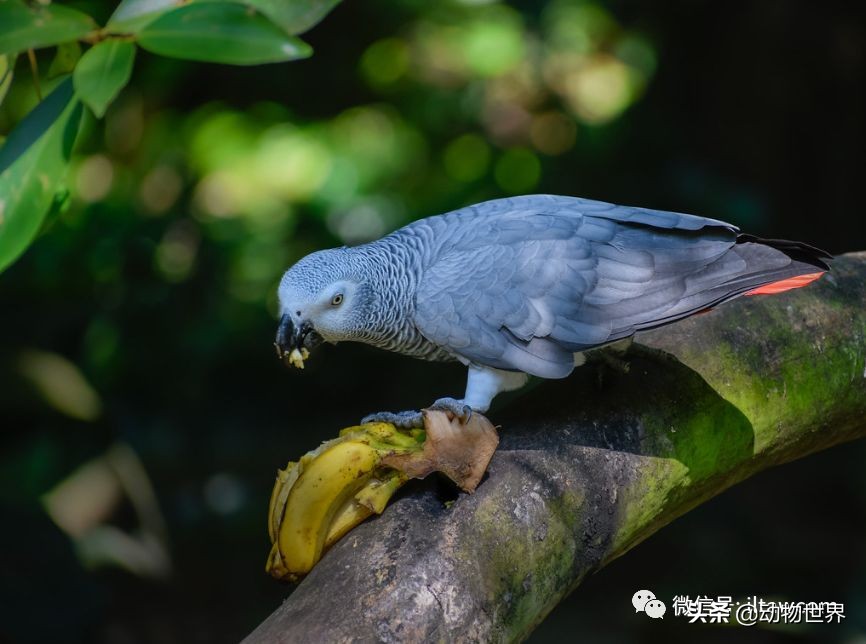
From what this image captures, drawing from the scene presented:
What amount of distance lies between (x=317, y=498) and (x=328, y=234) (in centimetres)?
223

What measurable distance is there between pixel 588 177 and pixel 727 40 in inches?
31.1

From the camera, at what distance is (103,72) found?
90cm

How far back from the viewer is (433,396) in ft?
11.4

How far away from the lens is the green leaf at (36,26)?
0.92 m

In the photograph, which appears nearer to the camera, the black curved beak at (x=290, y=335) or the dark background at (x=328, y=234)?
the black curved beak at (x=290, y=335)

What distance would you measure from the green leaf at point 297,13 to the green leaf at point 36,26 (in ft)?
0.66

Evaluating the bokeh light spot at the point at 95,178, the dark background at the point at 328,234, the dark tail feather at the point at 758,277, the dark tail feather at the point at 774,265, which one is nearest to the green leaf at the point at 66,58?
the dark tail feather at the point at 758,277

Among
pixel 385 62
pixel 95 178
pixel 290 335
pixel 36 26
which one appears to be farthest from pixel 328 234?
pixel 36 26

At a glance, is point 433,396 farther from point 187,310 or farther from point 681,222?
point 681,222

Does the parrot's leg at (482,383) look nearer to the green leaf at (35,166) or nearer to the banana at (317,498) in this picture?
the banana at (317,498)

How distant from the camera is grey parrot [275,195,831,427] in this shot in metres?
1.54

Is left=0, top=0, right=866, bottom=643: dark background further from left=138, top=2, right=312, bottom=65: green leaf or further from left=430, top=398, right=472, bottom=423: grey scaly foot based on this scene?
left=138, top=2, right=312, bottom=65: green leaf

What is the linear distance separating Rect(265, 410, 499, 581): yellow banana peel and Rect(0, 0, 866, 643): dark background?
4.48 feet

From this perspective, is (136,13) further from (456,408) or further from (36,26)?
(456,408)
